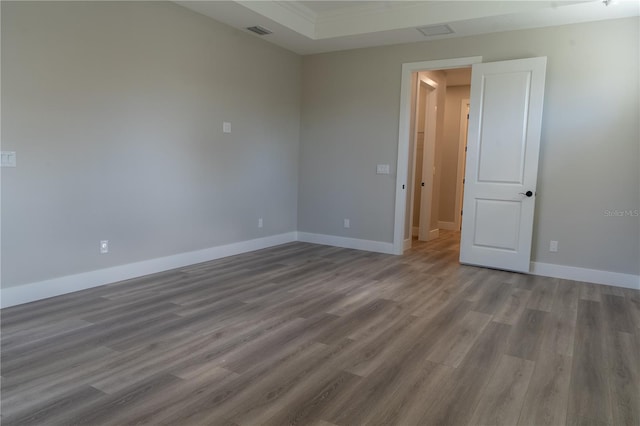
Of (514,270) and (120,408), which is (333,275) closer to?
(514,270)

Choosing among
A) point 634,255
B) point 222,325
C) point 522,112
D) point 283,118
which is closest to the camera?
point 222,325

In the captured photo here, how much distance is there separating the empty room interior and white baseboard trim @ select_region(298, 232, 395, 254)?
0.10 ft

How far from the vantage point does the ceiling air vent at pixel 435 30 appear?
456 cm

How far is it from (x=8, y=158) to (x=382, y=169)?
13.4 feet

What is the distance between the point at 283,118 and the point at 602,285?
4.37m

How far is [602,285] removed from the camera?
14.0 feet

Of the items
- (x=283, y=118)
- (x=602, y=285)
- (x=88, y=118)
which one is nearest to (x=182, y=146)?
(x=88, y=118)

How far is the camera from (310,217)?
245 inches

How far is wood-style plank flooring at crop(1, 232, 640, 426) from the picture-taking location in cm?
195

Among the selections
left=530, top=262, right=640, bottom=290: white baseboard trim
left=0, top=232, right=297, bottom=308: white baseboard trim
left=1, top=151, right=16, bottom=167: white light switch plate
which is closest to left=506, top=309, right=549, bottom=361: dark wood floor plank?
left=530, top=262, right=640, bottom=290: white baseboard trim

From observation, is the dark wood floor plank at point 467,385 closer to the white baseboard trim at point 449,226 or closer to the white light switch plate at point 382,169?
the white light switch plate at point 382,169

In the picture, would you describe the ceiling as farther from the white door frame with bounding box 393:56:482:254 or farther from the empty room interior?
the white door frame with bounding box 393:56:482:254

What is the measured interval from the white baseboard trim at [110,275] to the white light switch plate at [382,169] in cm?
191

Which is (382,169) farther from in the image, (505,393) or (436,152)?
(505,393)
